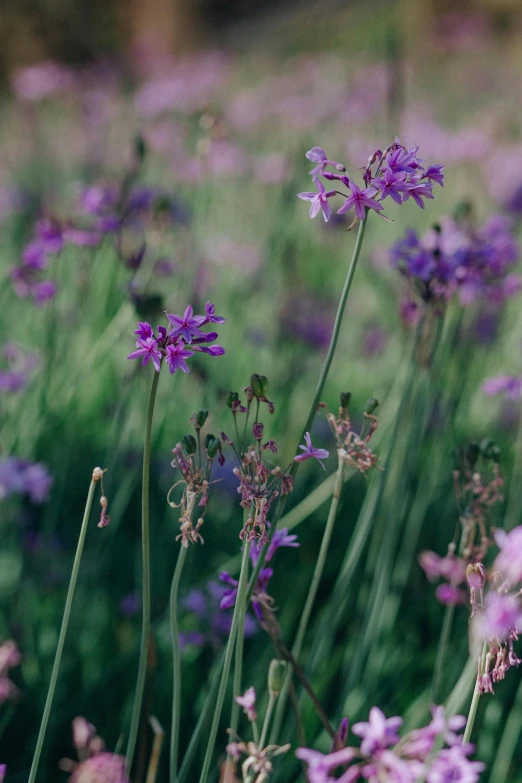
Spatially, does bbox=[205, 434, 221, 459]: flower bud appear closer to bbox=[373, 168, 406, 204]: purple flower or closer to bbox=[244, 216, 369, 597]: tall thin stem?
bbox=[244, 216, 369, 597]: tall thin stem

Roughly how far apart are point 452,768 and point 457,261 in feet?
2.60

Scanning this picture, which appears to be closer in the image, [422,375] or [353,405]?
[422,375]

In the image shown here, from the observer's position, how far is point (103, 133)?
4.54 meters

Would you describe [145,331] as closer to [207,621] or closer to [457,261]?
[457,261]

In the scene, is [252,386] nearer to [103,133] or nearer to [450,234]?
[450,234]

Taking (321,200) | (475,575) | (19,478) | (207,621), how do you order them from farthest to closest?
(207,621) < (19,478) < (321,200) < (475,575)

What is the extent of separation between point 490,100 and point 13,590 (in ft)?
24.1

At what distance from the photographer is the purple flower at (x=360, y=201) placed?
765mm

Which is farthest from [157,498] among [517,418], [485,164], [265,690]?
[485,164]

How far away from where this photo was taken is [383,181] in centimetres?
78

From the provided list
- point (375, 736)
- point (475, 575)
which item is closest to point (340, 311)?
point (475, 575)

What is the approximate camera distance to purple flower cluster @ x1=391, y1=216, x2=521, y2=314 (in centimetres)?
118

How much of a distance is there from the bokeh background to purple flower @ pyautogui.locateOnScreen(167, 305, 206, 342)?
198 millimetres

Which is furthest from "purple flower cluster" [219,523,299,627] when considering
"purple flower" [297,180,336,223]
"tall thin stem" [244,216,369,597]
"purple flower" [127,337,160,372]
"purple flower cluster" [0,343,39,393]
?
"purple flower cluster" [0,343,39,393]
